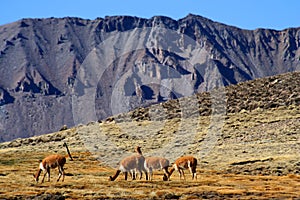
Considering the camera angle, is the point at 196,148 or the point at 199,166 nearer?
the point at 199,166

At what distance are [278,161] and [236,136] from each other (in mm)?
21930

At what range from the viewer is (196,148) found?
73688 millimetres

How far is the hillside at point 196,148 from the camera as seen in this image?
34.9 m

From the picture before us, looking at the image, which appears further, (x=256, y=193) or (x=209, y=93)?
(x=209, y=93)

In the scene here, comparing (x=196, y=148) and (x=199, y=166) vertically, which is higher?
(x=196, y=148)

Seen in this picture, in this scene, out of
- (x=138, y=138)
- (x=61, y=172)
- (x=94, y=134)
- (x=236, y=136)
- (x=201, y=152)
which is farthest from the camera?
(x=94, y=134)

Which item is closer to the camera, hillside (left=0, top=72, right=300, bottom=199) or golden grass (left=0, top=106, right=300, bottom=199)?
→ golden grass (left=0, top=106, right=300, bottom=199)

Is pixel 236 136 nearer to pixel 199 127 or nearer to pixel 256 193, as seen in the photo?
pixel 199 127

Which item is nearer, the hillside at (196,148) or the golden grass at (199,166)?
the golden grass at (199,166)

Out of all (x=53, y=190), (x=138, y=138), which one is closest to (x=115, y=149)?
(x=138, y=138)

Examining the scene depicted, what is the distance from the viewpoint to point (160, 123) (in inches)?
3819

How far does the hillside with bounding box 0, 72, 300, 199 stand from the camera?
3488cm

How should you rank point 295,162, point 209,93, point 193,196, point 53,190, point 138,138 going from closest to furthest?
point 193,196 < point 53,190 < point 295,162 < point 138,138 < point 209,93

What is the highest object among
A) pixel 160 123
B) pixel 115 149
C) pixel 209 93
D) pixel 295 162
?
pixel 209 93
